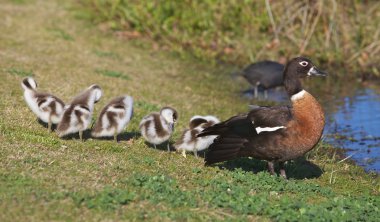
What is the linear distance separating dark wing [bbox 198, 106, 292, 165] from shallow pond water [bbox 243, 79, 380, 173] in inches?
91.0

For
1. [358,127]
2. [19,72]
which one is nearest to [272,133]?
[358,127]

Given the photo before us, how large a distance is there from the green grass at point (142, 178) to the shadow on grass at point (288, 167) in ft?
0.05

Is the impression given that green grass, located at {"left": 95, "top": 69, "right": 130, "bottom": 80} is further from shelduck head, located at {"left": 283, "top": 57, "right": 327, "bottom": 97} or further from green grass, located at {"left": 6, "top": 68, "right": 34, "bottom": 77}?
shelduck head, located at {"left": 283, "top": 57, "right": 327, "bottom": 97}

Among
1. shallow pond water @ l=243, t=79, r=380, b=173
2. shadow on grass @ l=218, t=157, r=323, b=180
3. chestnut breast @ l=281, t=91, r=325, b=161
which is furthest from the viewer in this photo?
shallow pond water @ l=243, t=79, r=380, b=173

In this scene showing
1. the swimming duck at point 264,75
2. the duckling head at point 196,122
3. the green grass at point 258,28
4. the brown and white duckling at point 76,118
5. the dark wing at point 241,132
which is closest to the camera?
the dark wing at point 241,132

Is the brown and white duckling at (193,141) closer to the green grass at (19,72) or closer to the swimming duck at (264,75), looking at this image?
the green grass at (19,72)

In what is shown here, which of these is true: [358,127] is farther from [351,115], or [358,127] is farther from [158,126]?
[158,126]

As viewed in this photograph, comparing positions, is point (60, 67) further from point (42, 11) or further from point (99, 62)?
point (42, 11)

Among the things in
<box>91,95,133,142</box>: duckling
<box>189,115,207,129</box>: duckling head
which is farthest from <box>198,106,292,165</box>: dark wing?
<box>91,95,133,142</box>: duckling

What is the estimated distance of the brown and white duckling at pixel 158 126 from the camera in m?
8.91

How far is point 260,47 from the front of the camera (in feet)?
53.8

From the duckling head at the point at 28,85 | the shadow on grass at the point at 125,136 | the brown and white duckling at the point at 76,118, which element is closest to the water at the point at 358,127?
the shadow on grass at the point at 125,136

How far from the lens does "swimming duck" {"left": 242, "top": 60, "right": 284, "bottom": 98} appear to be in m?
13.8

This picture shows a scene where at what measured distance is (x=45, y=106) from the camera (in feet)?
29.3
